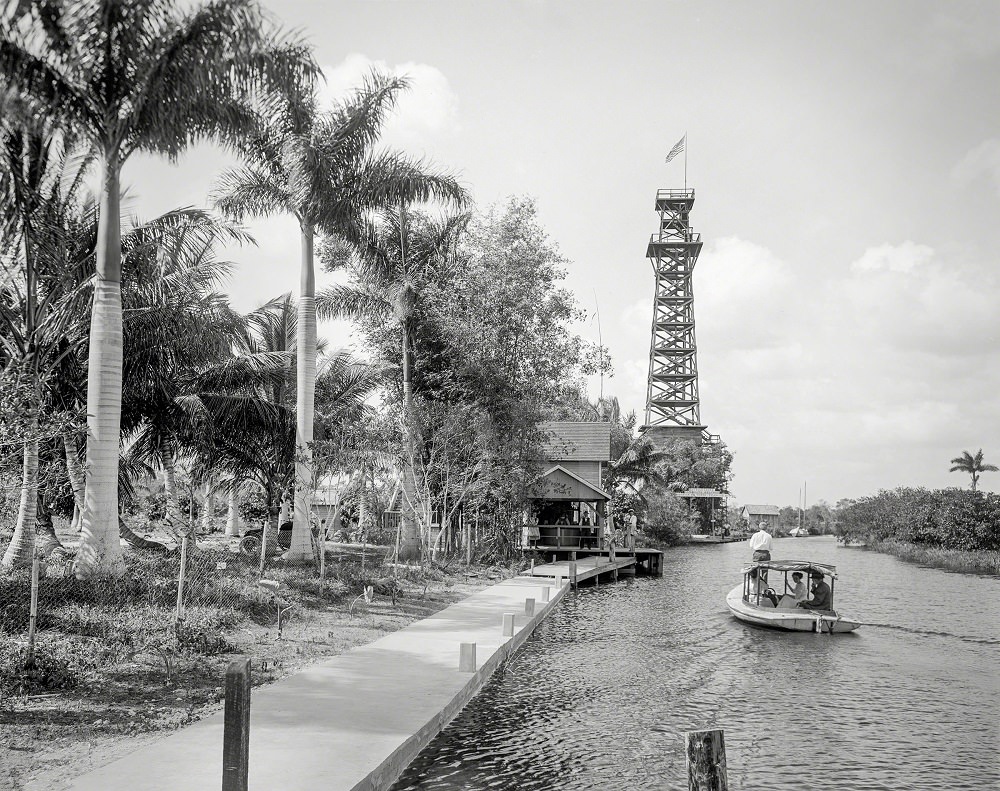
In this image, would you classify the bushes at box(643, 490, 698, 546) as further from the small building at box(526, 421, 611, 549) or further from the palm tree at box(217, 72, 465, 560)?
the palm tree at box(217, 72, 465, 560)

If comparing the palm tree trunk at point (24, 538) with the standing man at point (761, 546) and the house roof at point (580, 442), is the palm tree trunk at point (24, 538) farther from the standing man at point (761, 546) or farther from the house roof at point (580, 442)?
the house roof at point (580, 442)

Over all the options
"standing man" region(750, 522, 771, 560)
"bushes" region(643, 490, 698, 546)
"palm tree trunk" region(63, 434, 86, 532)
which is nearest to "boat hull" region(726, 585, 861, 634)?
"standing man" region(750, 522, 771, 560)

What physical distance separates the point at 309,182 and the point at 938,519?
53.1 meters

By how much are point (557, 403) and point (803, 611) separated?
17.7 m

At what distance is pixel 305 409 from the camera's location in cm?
2130

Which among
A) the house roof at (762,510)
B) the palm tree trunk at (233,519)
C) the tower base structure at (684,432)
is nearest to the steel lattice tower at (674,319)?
the tower base structure at (684,432)

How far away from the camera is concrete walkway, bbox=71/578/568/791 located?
23.6 ft

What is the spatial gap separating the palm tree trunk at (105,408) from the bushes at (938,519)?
53300mm

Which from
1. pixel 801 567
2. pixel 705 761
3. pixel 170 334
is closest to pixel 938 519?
pixel 801 567

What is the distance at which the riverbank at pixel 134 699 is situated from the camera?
24.5 ft

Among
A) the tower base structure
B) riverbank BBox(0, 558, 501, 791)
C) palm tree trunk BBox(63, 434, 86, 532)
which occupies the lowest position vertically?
riverbank BBox(0, 558, 501, 791)

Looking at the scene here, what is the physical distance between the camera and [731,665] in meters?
17.6

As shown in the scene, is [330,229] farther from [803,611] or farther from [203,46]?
[803,611]

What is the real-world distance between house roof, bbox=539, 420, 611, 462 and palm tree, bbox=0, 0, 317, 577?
28468mm
